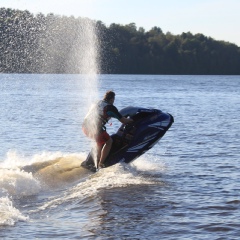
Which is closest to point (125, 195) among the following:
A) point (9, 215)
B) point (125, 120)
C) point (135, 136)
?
point (125, 120)

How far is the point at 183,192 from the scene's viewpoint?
12.7 metres

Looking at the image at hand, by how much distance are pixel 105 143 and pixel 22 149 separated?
6.05 metres

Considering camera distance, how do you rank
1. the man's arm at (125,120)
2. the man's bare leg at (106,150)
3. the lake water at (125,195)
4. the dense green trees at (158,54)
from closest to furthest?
the lake water at (125,195) < the man's arm at (125,120) < the man's bare leg at (106,150) < the dense green trees at (158,54)

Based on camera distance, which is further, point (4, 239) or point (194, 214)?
point (194, 214)

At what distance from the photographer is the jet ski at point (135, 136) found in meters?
14.1

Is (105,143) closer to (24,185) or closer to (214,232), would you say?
(24,185)

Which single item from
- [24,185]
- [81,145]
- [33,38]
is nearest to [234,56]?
[33,38]

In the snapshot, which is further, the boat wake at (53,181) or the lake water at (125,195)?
the boat wake at (53,181)

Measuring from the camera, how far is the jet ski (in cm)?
1410

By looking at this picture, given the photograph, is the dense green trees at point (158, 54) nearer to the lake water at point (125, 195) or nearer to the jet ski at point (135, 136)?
the lake water at point (125, 195)

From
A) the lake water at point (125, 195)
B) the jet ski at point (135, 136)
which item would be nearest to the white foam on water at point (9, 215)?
the lake water at point (125, 195)

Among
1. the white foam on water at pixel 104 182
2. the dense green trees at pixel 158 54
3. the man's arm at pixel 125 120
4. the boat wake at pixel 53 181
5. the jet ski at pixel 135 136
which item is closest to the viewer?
the boat wake at pixel 53 181

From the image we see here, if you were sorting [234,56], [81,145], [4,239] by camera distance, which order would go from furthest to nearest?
[234,56]
[81,145]
[4,239]

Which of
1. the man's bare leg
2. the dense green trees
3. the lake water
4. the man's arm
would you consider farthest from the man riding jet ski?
the dense green trees
